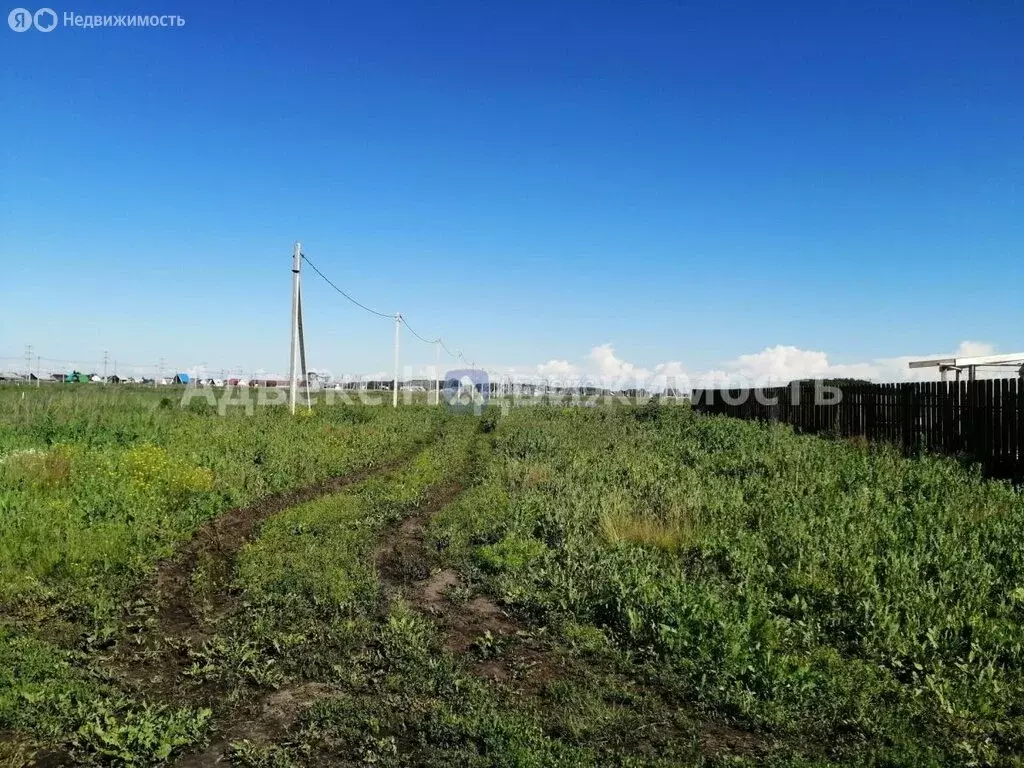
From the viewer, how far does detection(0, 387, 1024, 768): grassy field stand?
3803 mm

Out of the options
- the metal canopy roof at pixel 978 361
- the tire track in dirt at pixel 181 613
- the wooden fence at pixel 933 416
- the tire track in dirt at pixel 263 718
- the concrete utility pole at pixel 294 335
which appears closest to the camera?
the tire track in dirt at pixel 263 718

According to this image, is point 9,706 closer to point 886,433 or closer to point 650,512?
point 650,512

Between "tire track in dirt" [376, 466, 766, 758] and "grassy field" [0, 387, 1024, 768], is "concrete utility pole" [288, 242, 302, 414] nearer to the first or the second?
"grassy field" [0, 387, 1024, 768]

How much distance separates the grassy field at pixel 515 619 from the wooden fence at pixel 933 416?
235cm

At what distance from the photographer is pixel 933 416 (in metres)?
14.7

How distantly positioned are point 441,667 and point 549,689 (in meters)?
0.77

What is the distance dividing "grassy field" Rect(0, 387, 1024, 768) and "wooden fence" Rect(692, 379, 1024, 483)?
2.35 meters

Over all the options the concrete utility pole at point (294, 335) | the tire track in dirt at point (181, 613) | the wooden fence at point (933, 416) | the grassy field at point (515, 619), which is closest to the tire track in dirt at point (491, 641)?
the grassy field at point (515, 619)

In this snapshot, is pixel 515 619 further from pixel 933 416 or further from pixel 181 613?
pixel 933 416

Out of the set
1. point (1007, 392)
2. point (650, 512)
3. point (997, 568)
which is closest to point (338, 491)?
point (650, 512)

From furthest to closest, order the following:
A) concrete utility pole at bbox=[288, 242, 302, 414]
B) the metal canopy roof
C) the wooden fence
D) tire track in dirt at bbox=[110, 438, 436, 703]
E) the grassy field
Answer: concrete utility pole at bbox=[288, 242, 302, 414], the metal canopy roof, the wooden fence, tire track in dirt at bbox=[110, 438, 436, 703], the grassy field

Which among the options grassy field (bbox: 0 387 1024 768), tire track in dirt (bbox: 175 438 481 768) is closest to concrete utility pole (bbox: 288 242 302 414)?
grassy field (bbox: 0 387 1024 768)

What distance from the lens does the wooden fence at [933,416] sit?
40.6 feet

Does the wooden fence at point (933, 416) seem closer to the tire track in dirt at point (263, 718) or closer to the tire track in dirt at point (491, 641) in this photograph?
the tire track in dirt at point (491, 641)
